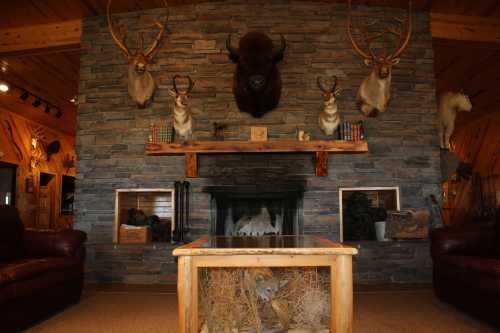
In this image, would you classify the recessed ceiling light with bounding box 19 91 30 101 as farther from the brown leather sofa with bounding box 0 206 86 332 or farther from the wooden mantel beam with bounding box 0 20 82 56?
the brown leather sofa with bounding box 0 206 86 332

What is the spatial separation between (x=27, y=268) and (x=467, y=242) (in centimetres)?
319

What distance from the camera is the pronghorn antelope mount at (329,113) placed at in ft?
13.1

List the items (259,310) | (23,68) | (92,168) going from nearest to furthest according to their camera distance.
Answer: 1. (259,310)
2. (92,168)
3. (23,68)

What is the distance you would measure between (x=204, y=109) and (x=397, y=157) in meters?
2.30

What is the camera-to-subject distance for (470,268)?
8.36 feet

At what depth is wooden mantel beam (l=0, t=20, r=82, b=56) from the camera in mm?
4551

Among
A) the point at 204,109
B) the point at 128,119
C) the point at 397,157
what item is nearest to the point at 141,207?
the point at 128,119

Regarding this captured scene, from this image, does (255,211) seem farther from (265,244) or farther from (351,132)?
(265,244)

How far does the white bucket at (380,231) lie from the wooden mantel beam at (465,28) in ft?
7.68

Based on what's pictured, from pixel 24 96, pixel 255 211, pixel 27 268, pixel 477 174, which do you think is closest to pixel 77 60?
pixel 24 96

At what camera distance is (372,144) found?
14.2ft

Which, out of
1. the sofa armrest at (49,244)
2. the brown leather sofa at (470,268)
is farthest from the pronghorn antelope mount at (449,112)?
the sofa armrest at (49,244)

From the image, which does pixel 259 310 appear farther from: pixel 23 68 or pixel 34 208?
pixel 34 208

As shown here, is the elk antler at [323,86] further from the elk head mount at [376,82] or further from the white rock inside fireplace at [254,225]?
the white rock inside fireplace at [254,225]
